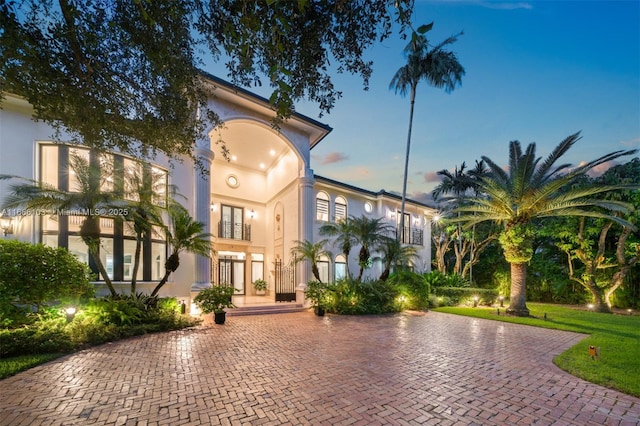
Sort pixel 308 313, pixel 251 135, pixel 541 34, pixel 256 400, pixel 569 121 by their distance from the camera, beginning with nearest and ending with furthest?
1. pixel 256 400
2. pixel 541 34
3. pixel 308 313
4. pixel 251 135
5. pixel 569 121

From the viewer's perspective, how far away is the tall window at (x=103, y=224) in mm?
9445

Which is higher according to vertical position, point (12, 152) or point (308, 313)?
point (12, 152)

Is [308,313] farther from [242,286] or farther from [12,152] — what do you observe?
[12,152]

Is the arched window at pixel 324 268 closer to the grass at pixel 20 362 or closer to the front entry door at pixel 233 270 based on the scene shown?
the front entry door at pixel 233 270

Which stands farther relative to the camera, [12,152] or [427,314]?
[427,314]

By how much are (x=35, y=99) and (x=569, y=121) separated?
23960 millimetres

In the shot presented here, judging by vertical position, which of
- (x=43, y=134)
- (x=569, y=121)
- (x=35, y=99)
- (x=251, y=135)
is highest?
(x=569, y=121)

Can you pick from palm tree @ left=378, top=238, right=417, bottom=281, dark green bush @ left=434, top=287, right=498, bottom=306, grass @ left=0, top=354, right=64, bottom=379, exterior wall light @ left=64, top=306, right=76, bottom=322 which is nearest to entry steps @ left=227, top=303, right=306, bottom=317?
palm tree @ left=378, top=238, right=417, bottom=281

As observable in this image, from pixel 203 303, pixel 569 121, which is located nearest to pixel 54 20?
pixel 203 303

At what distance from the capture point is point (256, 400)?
14.8 feet

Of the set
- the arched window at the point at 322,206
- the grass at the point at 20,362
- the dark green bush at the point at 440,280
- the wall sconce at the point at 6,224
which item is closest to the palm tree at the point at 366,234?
the arched window at the point at 322,206

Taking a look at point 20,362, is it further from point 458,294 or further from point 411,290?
point 458,294

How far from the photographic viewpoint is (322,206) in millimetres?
18641

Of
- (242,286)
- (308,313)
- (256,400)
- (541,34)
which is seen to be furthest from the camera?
(242,286)
